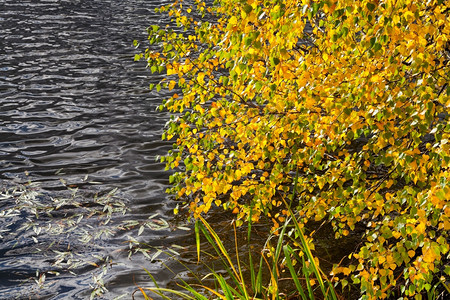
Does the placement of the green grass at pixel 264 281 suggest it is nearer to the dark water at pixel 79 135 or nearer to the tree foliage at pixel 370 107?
the tree foliage at pixel 370 107

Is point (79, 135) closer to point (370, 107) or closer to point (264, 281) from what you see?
point (264, 281)

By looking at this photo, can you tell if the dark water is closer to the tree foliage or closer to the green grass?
the green grass

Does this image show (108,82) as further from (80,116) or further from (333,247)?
(333,247)

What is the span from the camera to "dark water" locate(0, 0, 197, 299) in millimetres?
6695

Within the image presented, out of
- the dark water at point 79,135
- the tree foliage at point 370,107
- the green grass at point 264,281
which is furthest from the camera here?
the dark water at point 79,135

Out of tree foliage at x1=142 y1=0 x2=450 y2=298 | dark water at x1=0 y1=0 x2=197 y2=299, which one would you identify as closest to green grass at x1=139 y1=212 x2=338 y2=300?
tree foliage at x1=142 y1=0 x2=450 y2=298

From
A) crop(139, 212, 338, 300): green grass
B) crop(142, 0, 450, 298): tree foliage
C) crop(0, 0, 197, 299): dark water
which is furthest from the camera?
crop(0, 0, 197, 299): dark water

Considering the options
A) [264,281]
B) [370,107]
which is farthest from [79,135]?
[370,107]

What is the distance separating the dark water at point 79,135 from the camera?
670 cm

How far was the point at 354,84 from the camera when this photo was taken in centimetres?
452

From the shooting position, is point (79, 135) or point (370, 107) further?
point (79, 135)

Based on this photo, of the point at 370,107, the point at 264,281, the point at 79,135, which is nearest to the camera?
the point at 370,107

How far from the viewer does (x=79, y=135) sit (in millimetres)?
11062

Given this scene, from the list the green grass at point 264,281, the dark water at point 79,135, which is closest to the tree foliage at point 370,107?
the green grass at point 264,281
